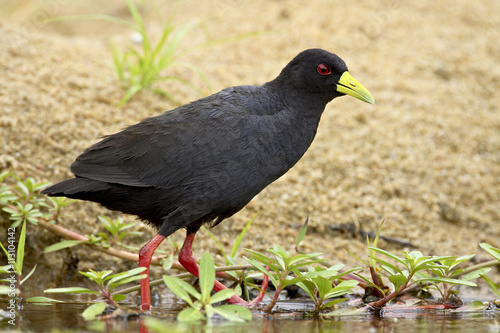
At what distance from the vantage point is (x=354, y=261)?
15.5 feet

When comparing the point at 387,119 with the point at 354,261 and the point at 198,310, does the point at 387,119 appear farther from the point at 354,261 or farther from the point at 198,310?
the point at 198,310

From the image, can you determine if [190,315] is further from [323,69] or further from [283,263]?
[323,69]

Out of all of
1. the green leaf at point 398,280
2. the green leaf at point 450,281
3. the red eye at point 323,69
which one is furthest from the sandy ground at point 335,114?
the red eye at point 323,69

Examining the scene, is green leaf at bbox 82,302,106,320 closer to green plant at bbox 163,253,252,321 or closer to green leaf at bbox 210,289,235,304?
green plant at bbox 163,253,252,321

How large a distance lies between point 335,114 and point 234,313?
3549 millimetres

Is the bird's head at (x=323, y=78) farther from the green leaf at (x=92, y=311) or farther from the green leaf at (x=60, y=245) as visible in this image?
the green leaf at (x=92, y=311)

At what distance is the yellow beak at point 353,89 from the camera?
4.15 meters

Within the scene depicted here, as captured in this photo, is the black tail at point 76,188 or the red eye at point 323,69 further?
the red eye at point 323,69

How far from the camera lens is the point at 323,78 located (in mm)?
4188

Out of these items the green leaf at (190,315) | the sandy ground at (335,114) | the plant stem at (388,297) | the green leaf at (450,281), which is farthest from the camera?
the sandy ground at (335,114)

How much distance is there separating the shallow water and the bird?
0.46 meters

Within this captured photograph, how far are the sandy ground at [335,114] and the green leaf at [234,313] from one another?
4.69 ft

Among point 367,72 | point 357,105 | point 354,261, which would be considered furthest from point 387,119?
point 354,261

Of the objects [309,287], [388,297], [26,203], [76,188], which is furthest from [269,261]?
[26,203]
